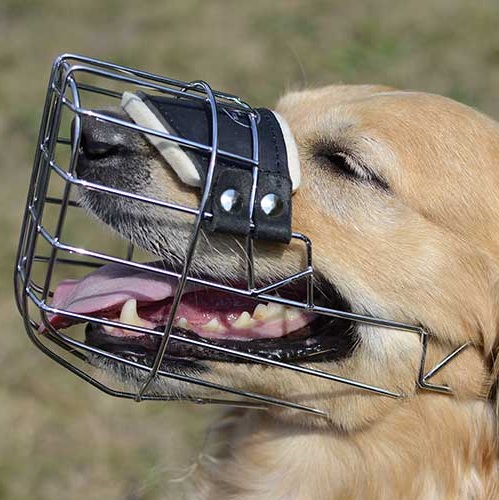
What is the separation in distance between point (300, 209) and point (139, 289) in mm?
455

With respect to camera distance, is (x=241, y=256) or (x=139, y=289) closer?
(x=241, y=256)

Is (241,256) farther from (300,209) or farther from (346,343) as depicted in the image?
(346,343)

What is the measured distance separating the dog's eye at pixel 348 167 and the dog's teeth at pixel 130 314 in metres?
0.62

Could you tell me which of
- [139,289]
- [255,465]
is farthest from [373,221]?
[255,465]

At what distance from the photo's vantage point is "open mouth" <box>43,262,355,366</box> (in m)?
2.08

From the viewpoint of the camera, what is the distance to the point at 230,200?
194cm

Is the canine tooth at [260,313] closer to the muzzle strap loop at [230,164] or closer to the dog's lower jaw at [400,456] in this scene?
the muzzle strap loop at [230,164]

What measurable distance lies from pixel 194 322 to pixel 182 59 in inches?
171

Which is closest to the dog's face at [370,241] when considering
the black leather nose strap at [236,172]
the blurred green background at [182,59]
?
the black leather nose strap at [236,172]

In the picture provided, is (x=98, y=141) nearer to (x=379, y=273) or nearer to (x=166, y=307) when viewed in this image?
(x=166, y=307)

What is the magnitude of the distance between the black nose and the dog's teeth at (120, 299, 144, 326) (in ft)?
1.05

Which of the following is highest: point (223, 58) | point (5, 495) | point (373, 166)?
point (373, 166)

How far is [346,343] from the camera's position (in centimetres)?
219

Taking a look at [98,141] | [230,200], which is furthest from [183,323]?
[98,141]
